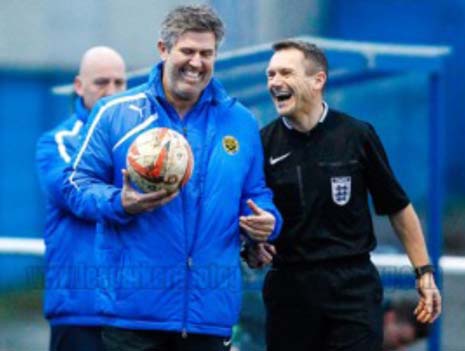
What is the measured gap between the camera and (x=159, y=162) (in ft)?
19.7

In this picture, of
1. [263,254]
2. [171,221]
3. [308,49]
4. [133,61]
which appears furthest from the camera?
[133,61]

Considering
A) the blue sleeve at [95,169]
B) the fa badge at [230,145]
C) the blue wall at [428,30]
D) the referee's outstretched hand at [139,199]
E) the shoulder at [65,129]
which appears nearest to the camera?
the referee's outstretched hand at [139,199]

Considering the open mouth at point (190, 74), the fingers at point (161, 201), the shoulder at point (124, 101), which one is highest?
the open mouth at point (190, 74)

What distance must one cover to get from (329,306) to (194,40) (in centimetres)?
152

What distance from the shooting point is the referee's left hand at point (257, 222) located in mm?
6297

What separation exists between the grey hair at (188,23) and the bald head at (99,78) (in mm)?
1542

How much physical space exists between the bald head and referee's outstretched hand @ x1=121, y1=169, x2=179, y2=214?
1869 mm

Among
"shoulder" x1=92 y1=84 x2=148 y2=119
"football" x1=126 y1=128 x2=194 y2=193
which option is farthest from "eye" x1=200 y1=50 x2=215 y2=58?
"football" x1=126 y1=128 x2=194 y2=193

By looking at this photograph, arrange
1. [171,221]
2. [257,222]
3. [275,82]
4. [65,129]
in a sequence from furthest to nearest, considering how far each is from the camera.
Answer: [65,129] → [275,82] → [257,222] → [171,221]

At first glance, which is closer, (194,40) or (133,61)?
(194,40)

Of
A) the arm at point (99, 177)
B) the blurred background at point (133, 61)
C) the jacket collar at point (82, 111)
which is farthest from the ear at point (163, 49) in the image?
the blurred background at point (133, 61)

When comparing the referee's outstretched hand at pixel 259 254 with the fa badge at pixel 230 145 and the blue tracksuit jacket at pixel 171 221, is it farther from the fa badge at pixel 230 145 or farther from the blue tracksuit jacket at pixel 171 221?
the fa badge at pixel 230 145

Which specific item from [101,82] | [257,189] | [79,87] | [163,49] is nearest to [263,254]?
[257,189]

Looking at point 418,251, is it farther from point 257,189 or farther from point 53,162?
point 53,162
